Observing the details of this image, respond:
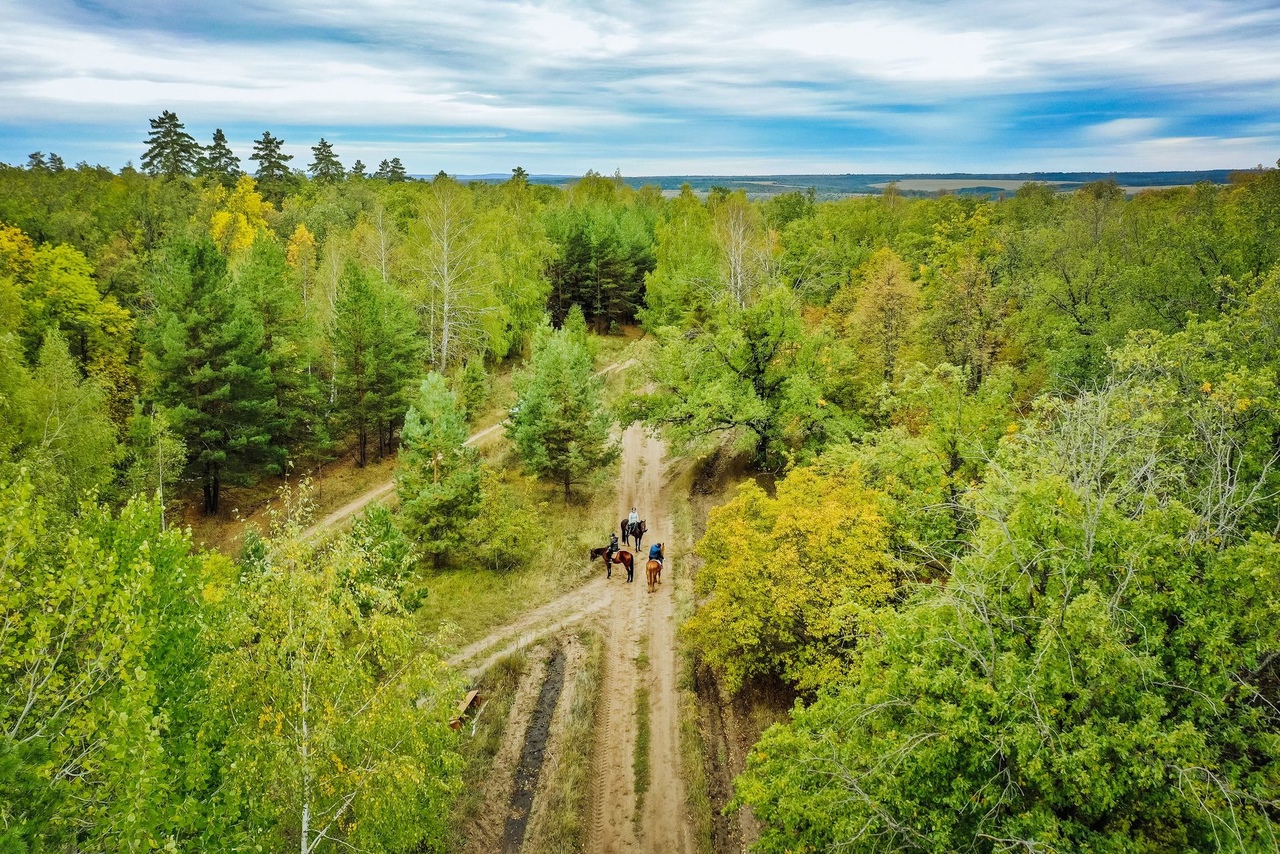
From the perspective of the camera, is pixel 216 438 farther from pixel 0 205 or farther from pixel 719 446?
pixel 0 205

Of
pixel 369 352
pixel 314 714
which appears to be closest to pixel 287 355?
pixel 369 352

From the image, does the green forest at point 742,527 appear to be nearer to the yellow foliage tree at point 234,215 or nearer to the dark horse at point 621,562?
the dark horse at point 621,562

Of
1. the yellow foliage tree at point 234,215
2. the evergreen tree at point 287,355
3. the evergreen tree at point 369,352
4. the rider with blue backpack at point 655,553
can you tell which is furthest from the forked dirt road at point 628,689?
the yellow foliage tree at point 234,215

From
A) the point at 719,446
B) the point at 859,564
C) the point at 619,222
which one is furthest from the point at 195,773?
the point at 619,222

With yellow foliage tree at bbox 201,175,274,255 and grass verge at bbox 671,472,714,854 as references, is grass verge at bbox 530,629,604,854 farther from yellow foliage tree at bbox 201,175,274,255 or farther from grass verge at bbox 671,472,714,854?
yellow foliage tree at bbox 201,175,274,255

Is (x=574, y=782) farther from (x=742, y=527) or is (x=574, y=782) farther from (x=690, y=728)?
(x=742, y=527)

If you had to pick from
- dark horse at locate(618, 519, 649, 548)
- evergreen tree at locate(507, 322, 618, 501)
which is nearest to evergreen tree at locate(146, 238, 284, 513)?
evergreen tree at locate(507, 322, 618, 501)
